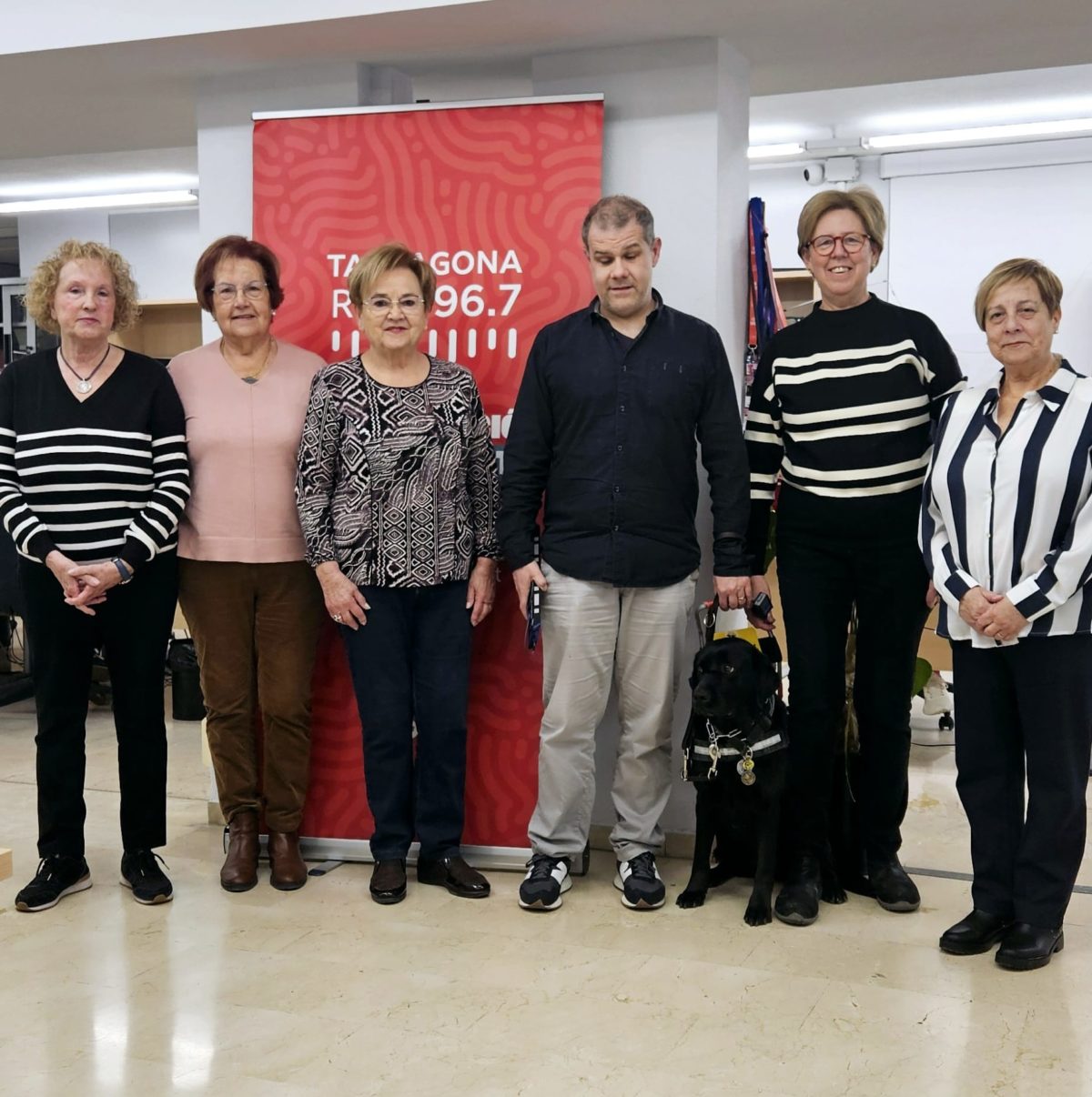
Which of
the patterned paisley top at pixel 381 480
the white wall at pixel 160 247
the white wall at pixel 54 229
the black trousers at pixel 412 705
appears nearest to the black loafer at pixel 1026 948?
the black trousers at pixel 412 705

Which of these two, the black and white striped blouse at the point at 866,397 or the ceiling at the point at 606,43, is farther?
the ceiling at the point at 606,43

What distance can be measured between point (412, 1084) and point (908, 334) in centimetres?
192

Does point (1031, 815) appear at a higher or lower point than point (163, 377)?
lower

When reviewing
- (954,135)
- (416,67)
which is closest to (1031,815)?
(416,67)

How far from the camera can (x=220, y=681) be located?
131 inches

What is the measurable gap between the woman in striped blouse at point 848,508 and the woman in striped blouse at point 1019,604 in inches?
6.1

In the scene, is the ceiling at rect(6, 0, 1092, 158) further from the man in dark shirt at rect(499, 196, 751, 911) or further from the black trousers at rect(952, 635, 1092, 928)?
the black trousers at rect(952, 635, 1092, 928)

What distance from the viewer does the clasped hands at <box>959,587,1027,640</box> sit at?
2.64m

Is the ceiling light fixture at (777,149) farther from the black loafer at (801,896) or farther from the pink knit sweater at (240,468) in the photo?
the black loafer at (801,896)

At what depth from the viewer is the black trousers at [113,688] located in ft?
10.2

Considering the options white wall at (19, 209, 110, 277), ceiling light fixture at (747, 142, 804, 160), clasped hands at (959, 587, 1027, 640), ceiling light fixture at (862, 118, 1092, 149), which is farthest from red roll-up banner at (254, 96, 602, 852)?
white wall at (19, 209, 110, 277)

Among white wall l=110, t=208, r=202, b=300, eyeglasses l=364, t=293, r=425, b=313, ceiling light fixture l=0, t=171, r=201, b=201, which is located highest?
ceiling light fixture l=0, t=171, r=201, b=201

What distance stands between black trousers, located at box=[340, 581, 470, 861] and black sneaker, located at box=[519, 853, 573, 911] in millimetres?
230

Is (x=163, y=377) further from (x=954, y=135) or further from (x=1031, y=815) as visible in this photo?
Answer: (x=954, y=135)
